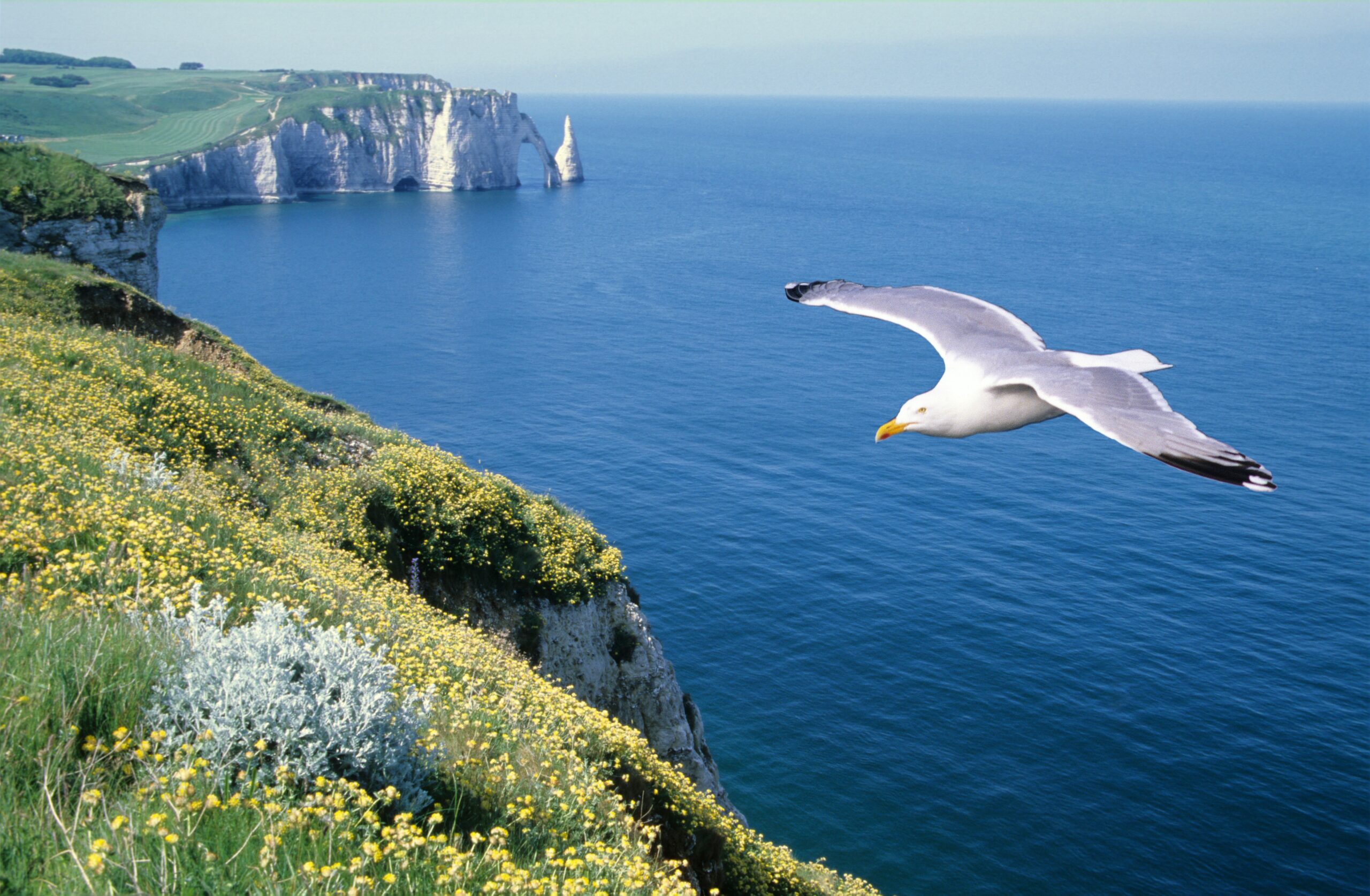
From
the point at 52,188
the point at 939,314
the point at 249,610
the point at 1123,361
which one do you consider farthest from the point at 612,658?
the point at 52,188

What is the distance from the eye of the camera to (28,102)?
17550 cm

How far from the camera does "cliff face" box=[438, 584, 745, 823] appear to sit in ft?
80.7

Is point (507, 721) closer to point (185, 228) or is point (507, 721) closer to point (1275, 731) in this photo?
point (1275, 731)

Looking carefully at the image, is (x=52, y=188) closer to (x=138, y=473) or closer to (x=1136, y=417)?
(x=138, y=473)

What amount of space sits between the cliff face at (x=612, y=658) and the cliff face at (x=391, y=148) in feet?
540

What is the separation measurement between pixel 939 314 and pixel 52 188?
45277mm

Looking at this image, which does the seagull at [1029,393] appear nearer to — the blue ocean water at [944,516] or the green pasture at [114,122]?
the blue ocean water at [944,516]

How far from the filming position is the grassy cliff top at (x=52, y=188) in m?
40.4

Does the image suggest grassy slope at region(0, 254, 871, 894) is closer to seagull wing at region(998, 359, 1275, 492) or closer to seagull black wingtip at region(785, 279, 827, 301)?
seagull wing at region(998, 359, 1275, 492)

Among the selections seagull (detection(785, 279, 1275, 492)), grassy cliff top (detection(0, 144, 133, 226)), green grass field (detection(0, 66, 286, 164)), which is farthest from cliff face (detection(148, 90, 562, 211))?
seagull (detection(785, 279, 1275, 492))

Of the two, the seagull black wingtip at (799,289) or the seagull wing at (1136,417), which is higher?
the seagull black wingtip at (799,289)

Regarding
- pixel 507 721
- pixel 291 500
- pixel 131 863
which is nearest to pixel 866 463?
pixel 291 500

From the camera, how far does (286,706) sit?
7.10 metres

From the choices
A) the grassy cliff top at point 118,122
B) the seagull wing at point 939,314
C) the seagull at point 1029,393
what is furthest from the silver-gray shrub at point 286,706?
the grassy cliff top at point 118,122
